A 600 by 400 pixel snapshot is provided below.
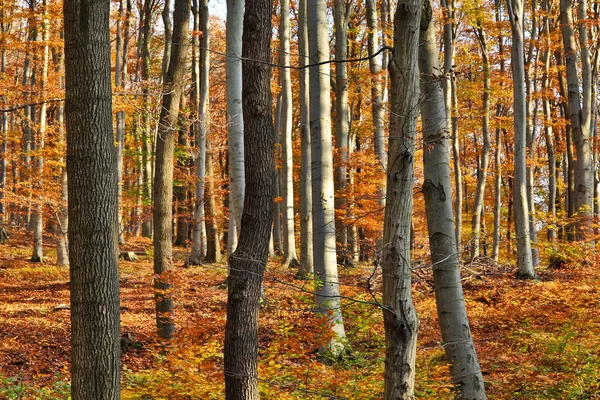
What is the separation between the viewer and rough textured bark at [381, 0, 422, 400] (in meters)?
3.64

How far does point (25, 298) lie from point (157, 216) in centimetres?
610

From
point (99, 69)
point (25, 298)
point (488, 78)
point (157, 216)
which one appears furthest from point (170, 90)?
point (488, 78)

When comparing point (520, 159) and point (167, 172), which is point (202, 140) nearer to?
point (167, 172)

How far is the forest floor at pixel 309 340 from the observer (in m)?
6.00

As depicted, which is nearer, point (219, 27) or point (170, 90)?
point (170, 90)

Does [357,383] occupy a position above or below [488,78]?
below

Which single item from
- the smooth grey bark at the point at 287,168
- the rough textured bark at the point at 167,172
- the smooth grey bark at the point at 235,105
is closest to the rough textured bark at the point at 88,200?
the rough textured bark at the point at 167,172

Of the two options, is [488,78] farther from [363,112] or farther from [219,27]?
[219,27]

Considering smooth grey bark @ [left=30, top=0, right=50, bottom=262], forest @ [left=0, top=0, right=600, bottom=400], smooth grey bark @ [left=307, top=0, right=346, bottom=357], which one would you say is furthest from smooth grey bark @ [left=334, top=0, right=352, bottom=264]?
smooth grey bark @ [left=30, top=0, right=50, bottom=262]

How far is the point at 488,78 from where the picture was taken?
57.0 ft

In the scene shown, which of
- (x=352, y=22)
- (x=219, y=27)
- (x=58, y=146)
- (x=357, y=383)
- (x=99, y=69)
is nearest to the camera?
(x=99, y=69)

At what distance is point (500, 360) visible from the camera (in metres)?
7.68

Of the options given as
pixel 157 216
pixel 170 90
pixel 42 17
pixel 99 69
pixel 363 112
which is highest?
pixel 42 17

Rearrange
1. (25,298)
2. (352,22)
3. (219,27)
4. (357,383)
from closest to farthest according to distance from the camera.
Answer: (357,383) → (25,298) → (352,22) → (219,27)
